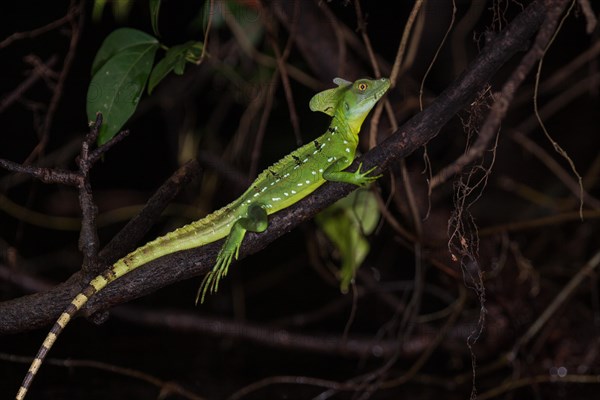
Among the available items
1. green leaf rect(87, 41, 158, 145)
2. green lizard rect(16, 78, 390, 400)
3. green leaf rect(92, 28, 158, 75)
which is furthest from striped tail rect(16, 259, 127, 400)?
green leaf rect(92, 28, 158, 75)

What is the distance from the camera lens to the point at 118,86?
2422 mm

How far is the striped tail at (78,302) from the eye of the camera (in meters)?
2.05

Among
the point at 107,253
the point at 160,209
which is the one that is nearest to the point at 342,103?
the point at 160,209

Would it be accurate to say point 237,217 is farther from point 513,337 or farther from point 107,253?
point 513,337

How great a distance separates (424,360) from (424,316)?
441mm

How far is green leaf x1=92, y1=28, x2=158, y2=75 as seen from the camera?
8.38 feet

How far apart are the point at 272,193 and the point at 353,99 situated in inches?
18.4

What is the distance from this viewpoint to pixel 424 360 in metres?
3.51

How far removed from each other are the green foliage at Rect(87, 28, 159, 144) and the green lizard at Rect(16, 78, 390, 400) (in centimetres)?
45

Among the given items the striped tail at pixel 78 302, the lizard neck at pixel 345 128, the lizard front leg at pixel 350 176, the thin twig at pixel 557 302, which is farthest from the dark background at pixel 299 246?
the striped tail at pixel 78 302

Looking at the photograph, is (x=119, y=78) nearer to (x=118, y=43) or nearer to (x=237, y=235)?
(x=118, y=43)

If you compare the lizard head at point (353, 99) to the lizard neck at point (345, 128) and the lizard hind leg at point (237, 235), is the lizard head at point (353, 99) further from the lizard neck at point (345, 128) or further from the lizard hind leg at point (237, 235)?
the lizard hind leg at point (237, 235)

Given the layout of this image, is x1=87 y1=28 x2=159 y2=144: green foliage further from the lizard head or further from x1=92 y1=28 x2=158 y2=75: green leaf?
the lizard head

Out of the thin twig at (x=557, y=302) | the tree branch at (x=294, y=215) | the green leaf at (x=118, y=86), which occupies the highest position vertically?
the green leaf at (x=118, y=86)
